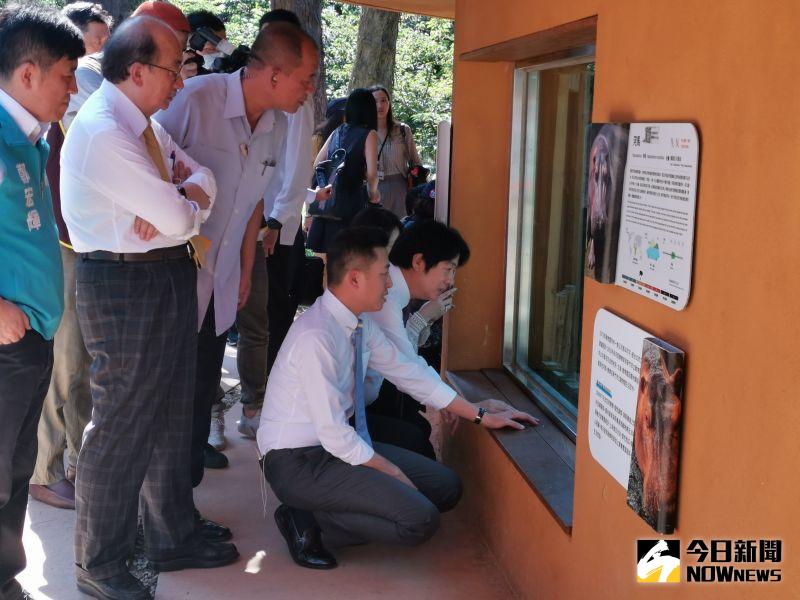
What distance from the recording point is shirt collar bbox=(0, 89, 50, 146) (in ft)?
8.74

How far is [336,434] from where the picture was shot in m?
3.30

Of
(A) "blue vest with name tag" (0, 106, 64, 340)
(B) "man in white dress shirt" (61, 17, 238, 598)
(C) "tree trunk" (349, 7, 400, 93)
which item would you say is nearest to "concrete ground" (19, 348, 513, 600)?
(B) "man in white dress shirt" (61, 17, 238, 598)

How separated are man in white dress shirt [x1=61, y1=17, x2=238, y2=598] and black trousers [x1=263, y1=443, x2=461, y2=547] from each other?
1.65 ft

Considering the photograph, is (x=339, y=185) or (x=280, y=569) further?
(x=339, y=185)

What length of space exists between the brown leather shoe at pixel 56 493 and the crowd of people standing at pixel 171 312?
0.4 inches

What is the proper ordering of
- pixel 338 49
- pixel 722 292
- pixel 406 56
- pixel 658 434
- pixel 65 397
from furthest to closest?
1. pixel 338 49
2. pixel 406 56
3. pixel 65 397
4. pixel 658 434
5. pixel 722 292

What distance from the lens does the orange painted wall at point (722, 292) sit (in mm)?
1608

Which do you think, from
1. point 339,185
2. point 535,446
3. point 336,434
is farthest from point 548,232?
point 339,185

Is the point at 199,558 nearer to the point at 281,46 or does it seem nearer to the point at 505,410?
the point at 505,410

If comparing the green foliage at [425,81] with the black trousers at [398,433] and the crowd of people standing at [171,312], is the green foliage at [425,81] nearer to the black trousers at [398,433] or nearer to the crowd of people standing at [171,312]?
the crowd of people standing at [171,312]

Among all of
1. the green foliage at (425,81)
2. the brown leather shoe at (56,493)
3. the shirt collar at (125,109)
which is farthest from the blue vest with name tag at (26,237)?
the green foliage at (425,81)

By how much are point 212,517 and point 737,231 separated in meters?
2.72

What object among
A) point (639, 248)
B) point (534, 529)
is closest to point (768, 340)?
point (639, 248)

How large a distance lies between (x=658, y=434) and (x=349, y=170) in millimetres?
4121
